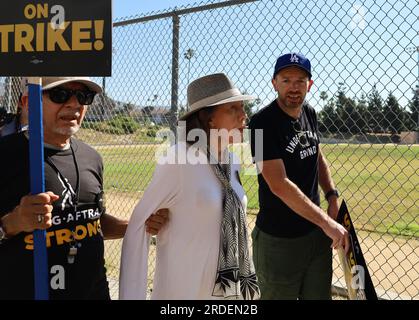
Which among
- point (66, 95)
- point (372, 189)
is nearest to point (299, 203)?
point (66, 95)

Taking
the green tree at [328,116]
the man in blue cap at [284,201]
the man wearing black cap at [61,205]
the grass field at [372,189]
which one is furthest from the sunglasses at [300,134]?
the man wearing black cap at [61,205]

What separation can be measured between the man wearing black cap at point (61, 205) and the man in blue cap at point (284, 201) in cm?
116

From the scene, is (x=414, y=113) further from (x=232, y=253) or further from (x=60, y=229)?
(x=60, y=229)

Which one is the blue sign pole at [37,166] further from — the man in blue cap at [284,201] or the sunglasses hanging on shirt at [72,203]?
the man in blue cap at [284,201]

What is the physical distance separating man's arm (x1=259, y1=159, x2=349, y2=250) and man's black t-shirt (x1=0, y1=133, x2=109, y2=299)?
1097 millimetres

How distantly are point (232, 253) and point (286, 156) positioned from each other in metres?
0.90

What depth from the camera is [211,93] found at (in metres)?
2.35

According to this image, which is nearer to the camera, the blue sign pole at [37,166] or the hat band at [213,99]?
the blue sign pole at [37,166]

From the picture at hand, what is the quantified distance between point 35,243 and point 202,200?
0.78 meters

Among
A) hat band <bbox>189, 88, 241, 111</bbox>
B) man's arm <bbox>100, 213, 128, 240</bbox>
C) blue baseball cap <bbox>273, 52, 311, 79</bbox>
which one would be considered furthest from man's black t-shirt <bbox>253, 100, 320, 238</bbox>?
man's arm <bbox>100, 213, 128, 240</bbox>

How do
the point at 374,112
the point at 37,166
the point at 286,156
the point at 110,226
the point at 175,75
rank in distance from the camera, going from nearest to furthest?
the point at 37,166 → the point at 110,226 → the point at 286,156 → the point at 374,112 → the point at 175,75

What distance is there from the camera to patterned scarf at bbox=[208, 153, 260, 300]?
2.17 meters

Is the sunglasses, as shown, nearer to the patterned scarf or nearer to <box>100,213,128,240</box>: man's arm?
the patterned scarf

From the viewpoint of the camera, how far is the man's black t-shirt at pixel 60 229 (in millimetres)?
1973
